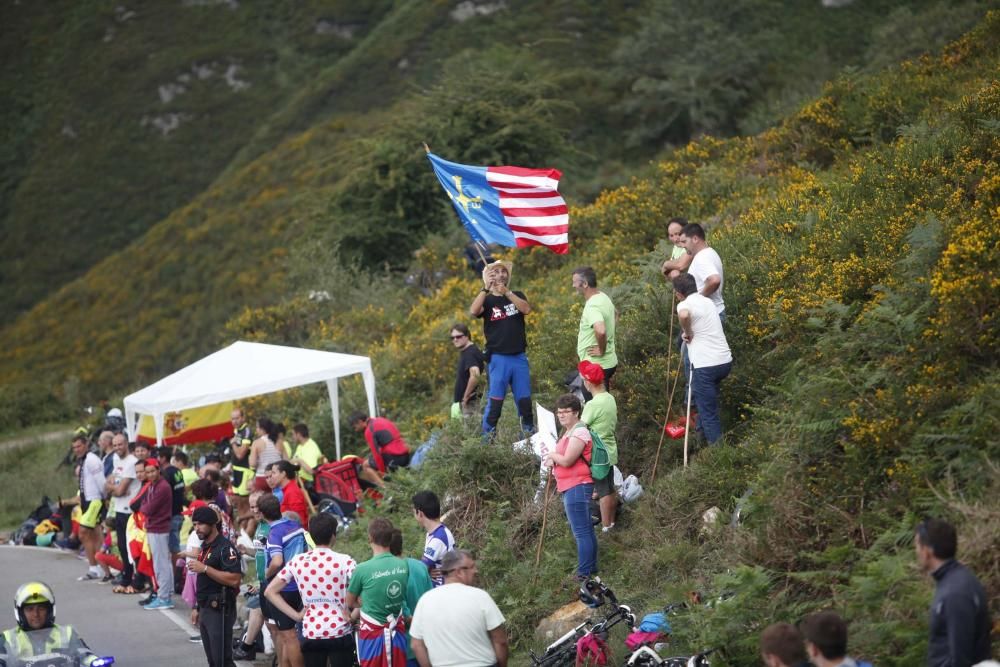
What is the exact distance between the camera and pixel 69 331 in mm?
55000

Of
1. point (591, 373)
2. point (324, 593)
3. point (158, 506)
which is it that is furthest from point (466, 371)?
point (324, 593)

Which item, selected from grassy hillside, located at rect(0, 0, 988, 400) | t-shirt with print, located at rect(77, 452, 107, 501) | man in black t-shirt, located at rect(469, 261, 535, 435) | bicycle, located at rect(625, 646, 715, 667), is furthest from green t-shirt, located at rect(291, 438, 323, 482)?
grassy hillside, located at rect(0, 0, 988, 400)

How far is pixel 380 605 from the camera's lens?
8.07m

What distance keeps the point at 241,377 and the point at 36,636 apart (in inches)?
345

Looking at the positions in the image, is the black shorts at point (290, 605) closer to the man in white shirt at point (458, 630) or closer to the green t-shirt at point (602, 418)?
the man in white shirt at point (458, 630)

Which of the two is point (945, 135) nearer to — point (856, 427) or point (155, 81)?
point (856, 427)

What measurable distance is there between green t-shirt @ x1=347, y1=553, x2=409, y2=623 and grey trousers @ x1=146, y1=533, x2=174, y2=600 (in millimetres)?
6607

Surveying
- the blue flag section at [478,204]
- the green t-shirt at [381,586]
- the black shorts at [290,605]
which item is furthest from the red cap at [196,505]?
the blue flag section at [478,204]

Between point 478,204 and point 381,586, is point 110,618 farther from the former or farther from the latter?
point 381,586

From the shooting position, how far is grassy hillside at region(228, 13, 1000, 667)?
8023 millimetres

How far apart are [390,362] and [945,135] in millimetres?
11333

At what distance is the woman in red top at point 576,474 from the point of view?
31.5ft

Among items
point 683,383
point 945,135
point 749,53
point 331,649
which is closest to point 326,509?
point 683,383

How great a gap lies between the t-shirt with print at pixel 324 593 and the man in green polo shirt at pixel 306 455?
6.81 metres
